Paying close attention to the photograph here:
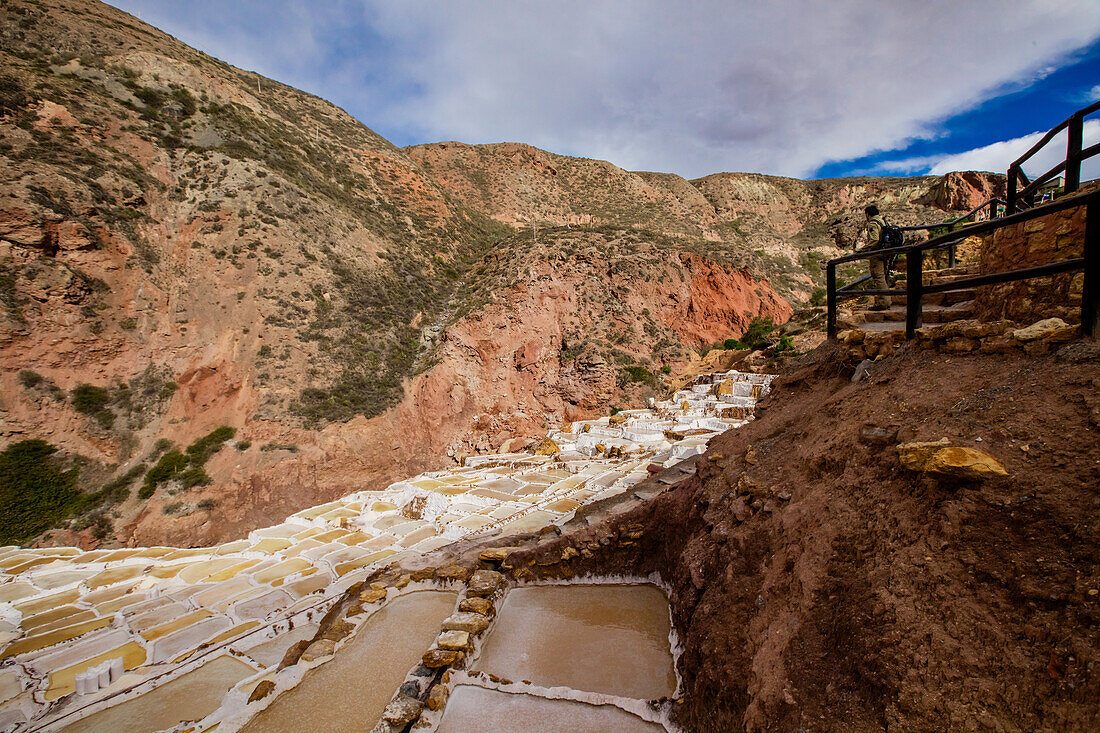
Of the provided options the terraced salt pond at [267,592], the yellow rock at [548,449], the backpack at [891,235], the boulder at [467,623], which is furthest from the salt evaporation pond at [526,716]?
the yellow rock at [548,449]

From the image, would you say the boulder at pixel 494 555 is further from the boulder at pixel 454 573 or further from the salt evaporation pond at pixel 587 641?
the salt evaporation pond at pixel 587 641

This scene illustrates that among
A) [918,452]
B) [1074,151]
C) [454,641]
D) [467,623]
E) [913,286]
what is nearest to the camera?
[918,452]

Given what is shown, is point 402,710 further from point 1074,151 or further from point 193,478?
point 193,478

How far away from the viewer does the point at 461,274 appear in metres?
28.0

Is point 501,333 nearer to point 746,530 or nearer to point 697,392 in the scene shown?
point 697,392

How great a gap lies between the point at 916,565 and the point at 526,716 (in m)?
3.21

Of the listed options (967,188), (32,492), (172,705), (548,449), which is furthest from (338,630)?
(967,188)

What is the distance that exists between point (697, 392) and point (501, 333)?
30.9 feet

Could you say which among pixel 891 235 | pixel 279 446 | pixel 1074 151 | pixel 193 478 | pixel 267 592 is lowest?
pixel 193 478

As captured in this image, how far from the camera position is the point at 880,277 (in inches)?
217

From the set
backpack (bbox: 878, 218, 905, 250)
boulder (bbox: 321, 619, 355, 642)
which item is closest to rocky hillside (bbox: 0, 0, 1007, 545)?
boulder (bbox: 321, 619, 355, 642)

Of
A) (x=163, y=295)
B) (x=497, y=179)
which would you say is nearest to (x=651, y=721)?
(x=163, y=295)

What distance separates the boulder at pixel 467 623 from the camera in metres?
4.78

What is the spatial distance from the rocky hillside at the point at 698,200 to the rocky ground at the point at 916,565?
36.2m
